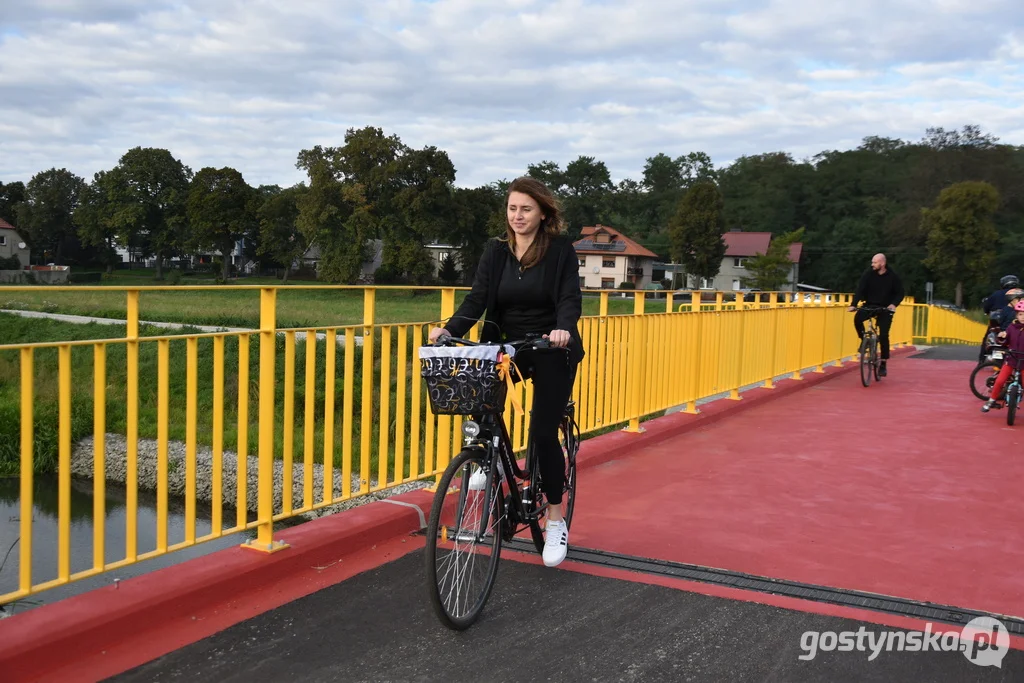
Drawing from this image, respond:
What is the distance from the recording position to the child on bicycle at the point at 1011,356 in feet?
30.5

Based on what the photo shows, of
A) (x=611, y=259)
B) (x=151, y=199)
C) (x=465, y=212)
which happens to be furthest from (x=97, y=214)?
(x=611, y=259)

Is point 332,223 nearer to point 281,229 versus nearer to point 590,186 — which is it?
point 281,229

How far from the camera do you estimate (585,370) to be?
23.2 ft

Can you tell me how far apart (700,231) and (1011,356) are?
70416 millimetres

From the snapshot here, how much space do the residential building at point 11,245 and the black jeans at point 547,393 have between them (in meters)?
89.2

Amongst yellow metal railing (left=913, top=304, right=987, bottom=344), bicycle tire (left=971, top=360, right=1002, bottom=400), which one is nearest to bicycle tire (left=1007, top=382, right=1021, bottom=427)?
bicycle tire (left=971, top=360, right=1002, bottom=400)

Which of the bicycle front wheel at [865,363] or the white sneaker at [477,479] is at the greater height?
the white sneaker at [477,479]

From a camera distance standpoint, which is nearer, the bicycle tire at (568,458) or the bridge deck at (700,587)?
the bridge deck at (700,587)

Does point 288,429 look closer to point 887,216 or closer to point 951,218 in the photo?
point 951,218

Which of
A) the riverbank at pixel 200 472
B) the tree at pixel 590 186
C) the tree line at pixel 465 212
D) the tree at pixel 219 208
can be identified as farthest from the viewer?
the tree at pixel 590 186

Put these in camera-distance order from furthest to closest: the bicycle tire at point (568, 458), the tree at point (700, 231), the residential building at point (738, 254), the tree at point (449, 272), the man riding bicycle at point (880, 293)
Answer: the residential building at point (738, 254)
the tree at point (700, 231)
the tree at point (449, 272)
the man riding bicycle at point (880, 293)
the bicycle tire at point (568, 458)

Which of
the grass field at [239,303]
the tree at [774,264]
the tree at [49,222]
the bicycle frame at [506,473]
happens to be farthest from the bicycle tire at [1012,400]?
the tree at [49,222]

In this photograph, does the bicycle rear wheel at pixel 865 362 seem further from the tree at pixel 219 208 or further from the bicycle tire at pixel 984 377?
the tree at pixel 219 208

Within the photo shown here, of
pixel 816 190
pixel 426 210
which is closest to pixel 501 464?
pixel 426 210
